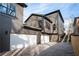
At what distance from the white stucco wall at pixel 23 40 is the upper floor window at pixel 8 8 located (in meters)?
0.39

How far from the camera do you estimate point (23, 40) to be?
2.48 meters

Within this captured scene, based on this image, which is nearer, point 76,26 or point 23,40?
point 76,26

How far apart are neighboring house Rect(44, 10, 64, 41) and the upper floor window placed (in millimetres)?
570

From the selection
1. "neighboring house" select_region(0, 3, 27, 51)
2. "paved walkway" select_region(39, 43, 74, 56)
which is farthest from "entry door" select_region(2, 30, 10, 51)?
"paved walkway" select_region(39, 43, 74, 56)

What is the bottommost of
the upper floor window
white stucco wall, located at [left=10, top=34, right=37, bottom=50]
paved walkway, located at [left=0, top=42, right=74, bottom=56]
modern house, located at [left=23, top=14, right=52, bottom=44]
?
paved walkway, located at [left=0, top=42, right=74, bottom=56]

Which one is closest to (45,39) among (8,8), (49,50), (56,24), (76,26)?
(49,50)

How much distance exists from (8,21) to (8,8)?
0.74ft

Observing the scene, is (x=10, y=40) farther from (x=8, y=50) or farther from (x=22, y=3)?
(x=22, y=3)

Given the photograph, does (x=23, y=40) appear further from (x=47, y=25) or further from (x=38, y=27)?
(x=47, y=25)

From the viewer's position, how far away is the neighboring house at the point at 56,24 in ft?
8.06

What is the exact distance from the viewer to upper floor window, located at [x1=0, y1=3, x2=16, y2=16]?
2430mm

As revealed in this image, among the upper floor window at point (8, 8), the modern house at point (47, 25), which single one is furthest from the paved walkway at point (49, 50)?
the upper floor window at point (8, 8)

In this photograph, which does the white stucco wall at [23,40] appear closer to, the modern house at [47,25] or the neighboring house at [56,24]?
the modern house at [47,25]

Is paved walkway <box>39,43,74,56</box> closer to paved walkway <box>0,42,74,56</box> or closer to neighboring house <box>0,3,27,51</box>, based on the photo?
paved walkway <box>0,42,74,56</box>
